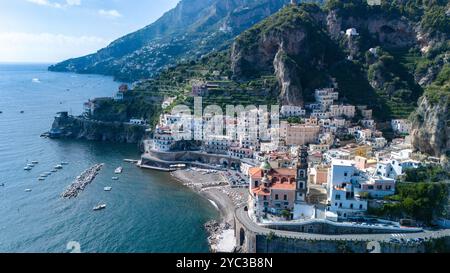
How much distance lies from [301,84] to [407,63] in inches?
705

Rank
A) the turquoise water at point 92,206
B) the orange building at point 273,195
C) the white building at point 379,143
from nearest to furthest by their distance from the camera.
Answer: the turquoise water at point 92,206 → the orange building at point 273,195 → the white building at point 379,143

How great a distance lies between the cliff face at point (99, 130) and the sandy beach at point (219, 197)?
16671mm

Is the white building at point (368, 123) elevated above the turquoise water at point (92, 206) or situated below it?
above

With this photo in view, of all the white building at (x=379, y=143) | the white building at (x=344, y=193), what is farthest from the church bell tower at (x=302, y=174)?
the white building at (x=379, y=143)

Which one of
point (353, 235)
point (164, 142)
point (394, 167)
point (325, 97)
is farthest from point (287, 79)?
point (353, 235)

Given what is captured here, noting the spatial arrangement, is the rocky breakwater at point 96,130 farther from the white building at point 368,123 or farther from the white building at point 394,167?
the white building at point 394,167

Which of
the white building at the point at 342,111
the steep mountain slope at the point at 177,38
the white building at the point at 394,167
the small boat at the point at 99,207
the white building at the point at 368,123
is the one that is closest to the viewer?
the white building at the point at 394,167

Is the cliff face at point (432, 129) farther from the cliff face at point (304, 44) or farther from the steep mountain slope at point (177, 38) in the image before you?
the steep mountain slope at point (177, 38)

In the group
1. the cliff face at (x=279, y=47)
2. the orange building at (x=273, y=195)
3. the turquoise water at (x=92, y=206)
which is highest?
the cliff face at (x=279, y=47)

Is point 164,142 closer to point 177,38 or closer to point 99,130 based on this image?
point 99,130

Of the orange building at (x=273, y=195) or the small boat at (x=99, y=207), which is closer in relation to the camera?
the orange building at (x=273, y=195)

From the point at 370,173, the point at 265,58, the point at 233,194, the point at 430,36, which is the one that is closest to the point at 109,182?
the point at 233,194

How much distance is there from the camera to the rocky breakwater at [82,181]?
34969 mm

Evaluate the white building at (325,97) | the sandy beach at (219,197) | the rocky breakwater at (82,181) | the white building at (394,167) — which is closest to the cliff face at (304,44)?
the white building at (325,97)
